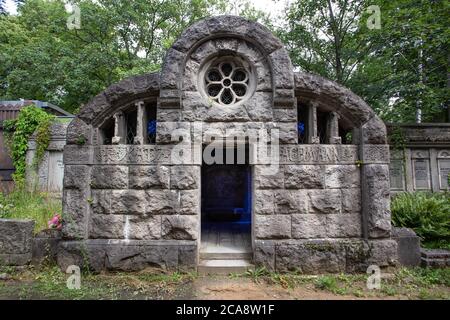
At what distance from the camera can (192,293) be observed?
4.19 metres

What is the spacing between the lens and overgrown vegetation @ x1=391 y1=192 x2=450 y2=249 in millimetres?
5934

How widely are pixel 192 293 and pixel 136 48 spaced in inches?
694

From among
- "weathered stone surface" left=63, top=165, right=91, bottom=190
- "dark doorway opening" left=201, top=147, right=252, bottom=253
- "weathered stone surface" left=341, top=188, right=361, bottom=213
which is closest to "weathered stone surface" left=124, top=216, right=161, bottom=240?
"weathered stone surface" left=63, top=165, right=91, bottom=190

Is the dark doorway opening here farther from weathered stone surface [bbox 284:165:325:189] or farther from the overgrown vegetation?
the overgrown vegetation

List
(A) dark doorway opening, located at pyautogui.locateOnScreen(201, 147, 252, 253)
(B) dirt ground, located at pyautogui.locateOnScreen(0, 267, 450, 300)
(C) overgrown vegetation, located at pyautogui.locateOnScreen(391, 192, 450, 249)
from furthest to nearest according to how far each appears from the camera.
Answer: (A) dark doorway opening, located at pyautogui.locateOnScreen(201, 147, 252, 253)
(C) overgrown vegetation, located at pyautogui.locateOnScreen(391, 192, 450, 249)
(B) dirt ground, located at pyautogui.locateOnScreen(0, 267, 450, 300)

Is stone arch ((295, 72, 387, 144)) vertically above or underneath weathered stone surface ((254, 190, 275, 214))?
above

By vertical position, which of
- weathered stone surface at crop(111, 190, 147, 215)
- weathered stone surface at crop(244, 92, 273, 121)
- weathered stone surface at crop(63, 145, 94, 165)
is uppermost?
weathered stone surface at crop(244, 92, 273, 121)

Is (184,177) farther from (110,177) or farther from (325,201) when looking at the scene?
(325,201)

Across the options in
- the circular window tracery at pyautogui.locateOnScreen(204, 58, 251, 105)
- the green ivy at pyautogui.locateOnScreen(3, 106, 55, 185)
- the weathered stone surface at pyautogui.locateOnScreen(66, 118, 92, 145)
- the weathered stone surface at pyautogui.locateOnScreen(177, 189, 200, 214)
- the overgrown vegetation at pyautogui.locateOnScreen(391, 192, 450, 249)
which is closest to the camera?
the weathered stone surface at pyautogui.locateOnScreen(177, 189, 200, 214)

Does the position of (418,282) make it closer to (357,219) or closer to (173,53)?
(357,219)

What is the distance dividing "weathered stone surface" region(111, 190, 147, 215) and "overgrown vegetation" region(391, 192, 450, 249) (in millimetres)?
5513

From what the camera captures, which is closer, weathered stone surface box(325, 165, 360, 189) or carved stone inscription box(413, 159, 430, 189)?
weathered stone surface box(325, 165, 360, 189)

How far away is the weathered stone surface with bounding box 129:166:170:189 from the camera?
5004 mm

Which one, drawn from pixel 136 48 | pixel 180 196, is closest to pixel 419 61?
pixel 180 196
